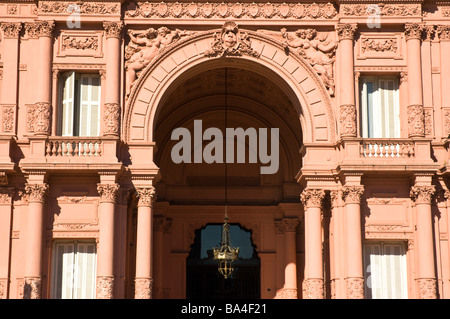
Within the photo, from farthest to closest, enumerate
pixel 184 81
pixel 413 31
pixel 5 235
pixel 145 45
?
1. pixel 184 81
2. pixel 145 45
3. pixel 413 31
4. pixel 5 235

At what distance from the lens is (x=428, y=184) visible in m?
30.3

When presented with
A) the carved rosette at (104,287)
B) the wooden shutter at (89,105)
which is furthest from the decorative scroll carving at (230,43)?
the carved rosette at (104,287)

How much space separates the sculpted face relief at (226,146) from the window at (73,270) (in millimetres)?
9276

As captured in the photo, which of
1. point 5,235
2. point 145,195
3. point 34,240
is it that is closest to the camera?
point 34,240

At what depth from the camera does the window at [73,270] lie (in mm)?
30156

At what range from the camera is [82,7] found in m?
31.4

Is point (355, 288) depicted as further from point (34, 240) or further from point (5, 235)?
point (5, 235)

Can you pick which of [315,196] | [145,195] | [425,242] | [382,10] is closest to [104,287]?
[145,195]

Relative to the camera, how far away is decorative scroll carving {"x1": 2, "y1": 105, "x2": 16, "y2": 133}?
30.9m

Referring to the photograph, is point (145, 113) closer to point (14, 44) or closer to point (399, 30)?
point (14, 44)

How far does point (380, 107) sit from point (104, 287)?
11039mm

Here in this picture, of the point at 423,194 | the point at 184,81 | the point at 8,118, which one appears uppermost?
the point at 184,81

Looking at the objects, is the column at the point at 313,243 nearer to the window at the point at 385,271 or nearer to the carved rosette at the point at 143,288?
the window at the point at 385,271
